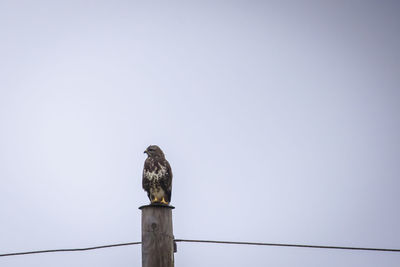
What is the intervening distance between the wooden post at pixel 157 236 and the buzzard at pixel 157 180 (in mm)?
4215

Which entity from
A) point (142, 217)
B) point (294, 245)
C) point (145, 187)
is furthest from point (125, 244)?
point (145, 187)

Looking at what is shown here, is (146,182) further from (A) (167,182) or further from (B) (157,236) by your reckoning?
(B) (157,236)

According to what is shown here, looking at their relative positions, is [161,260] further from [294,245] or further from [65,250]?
[294,245]

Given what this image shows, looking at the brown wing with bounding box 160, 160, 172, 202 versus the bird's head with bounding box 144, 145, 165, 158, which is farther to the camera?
the bird's head with bounding box 144, 145, 165, 158

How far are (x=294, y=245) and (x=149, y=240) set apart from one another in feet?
4.83

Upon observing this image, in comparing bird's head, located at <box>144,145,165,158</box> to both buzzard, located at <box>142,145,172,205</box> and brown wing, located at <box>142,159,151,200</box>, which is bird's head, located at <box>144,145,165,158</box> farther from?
brown wing, located at <box>142,159,151,200</box>

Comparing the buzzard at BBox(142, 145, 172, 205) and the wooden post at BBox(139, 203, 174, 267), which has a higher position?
the buzzard at BBox(142, 145, 172, 205)

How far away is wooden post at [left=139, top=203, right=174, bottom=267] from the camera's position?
13.3ft

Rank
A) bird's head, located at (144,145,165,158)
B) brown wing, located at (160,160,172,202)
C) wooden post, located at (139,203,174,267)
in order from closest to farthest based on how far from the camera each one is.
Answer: wooden post, located at (139,203,174,267), brown wing, located at (160,160,172,202), bird's head, located at (144,145,165,158)

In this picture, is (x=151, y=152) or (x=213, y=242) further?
(x=151, y=152)

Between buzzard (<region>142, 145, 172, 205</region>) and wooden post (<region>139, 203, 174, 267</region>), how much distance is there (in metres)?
4.22

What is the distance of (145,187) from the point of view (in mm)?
8648

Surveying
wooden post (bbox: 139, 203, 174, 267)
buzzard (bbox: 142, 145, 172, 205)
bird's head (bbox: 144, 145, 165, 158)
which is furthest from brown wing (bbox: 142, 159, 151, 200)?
wooden post (bbox: 139, 203, 174, 267)

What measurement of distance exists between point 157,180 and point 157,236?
14.4 feet
